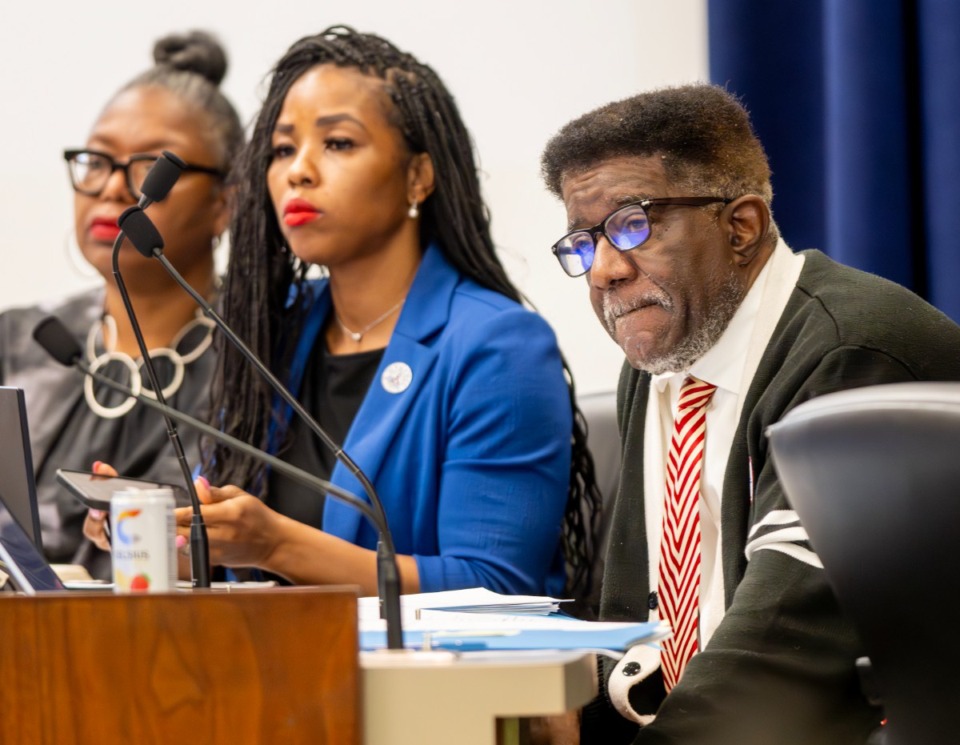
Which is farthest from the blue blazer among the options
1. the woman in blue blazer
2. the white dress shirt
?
the white dress shirt

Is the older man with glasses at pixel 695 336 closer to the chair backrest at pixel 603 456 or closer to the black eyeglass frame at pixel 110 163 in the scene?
the chair backrest at pixel 603 456

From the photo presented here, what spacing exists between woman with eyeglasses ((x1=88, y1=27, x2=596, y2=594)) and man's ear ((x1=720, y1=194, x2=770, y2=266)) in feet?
1.99

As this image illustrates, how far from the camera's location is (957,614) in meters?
0.91

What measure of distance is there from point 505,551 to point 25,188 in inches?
75.0

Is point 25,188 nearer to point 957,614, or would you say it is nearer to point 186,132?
point 186,132

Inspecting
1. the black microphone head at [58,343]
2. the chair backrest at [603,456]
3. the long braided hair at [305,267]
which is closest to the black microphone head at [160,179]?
the black microphone head at [58,343]

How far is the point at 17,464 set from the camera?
1393 millimetres

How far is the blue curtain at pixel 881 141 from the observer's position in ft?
7.64

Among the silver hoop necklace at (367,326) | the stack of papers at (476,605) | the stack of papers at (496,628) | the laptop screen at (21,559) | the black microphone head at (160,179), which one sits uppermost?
the black microphone head at (160,179)

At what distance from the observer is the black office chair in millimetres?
878

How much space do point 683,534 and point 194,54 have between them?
1931 mm

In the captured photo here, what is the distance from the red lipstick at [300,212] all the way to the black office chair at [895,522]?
1.42 m

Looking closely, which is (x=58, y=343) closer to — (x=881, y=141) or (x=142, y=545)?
(x=142, y=545)

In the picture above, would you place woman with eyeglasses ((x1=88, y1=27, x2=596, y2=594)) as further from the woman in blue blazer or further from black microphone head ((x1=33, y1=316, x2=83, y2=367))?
black microphone head ((x1=33, y1=316, x2=83, y2=367))
